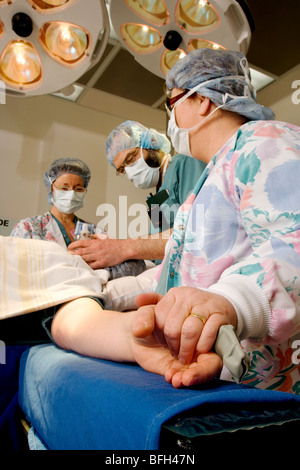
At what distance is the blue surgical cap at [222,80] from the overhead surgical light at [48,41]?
499mm

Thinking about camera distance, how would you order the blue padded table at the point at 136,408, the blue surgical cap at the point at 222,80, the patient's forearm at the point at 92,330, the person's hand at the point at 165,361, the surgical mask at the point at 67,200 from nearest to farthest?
the blue padded table at the point at 136,408, the person's hand at the point at 165,361, the patient's forearm at the point at 92,330, the blue surgical cap at the point at 222,80, the surgical mask at the point at 67,200

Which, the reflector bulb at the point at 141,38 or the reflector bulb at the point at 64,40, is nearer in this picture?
the reflector bulb at the point at 64,40

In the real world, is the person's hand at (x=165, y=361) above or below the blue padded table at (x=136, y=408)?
above

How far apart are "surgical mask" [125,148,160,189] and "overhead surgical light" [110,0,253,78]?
638 mm

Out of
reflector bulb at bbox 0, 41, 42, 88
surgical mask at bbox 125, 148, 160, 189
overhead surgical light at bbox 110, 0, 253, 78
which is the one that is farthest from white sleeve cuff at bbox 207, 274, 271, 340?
surgical mask at bbox 125, 148, 160, 189

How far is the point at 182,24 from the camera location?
1.59 metres

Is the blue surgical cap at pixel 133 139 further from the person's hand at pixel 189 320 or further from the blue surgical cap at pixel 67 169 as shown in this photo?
the person's hand at pixel 189 320

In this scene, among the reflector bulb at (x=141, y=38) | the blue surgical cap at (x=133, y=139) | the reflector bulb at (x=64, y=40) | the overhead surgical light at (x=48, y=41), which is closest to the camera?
the overhead surgical light at (x=48, y=41)

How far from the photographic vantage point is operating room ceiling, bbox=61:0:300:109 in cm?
234

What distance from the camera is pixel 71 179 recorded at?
232 cm

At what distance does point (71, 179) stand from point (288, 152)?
1.80 metres

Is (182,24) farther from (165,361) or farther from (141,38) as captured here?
(165,361)

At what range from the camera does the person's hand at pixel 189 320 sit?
0.47 meters

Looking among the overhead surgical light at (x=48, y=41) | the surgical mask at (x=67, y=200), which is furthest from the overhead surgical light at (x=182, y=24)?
the surgical mask at (x=67, y=200)
